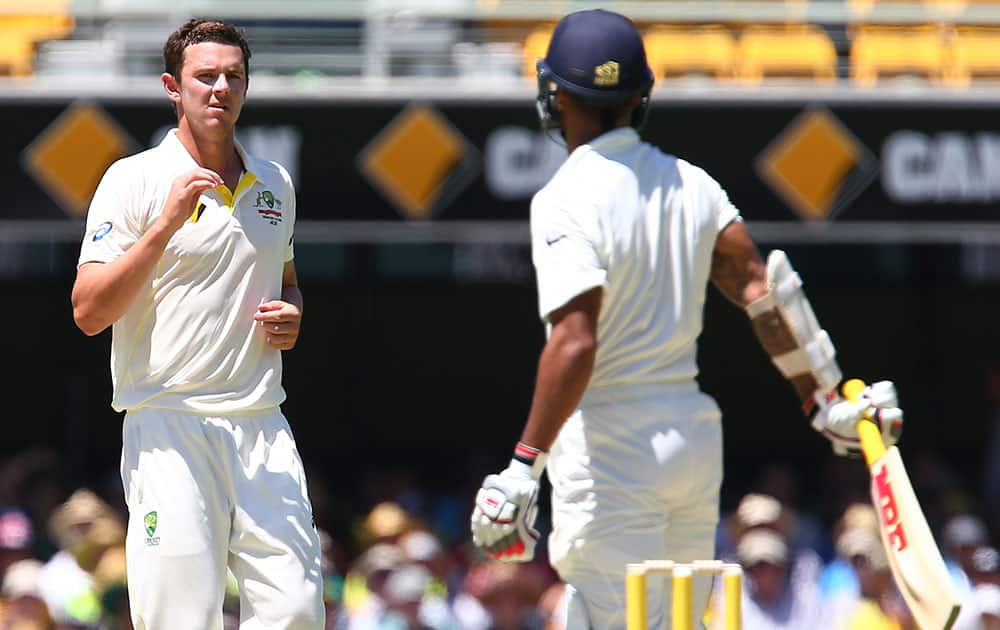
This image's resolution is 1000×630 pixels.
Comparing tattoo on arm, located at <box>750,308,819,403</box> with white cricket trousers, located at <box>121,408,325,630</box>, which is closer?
white cricket trousers, located at <box>121,408,325,630</box>

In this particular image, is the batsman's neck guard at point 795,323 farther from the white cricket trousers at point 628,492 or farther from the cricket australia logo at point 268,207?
the cricket australia logo at point 268,207

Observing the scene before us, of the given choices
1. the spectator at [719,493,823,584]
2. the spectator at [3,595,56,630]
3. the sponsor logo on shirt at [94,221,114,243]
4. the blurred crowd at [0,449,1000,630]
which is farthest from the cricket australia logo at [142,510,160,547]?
the spectator at [719,493,823,584]

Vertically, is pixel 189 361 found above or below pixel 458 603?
above

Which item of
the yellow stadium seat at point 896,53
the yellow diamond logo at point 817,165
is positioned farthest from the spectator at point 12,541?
the yellow stadium seat at point 896,53

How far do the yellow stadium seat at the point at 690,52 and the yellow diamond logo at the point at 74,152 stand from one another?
3138 mm

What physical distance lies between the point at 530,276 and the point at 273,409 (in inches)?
406

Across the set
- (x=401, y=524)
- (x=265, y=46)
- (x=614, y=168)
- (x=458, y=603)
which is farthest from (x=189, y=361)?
(x=265, y=46)

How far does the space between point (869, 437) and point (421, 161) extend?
515 cm

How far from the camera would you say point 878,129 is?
9.13 meters

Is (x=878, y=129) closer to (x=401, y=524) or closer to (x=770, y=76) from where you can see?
(x=770, y=76)

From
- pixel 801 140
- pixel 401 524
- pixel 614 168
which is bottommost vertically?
pixel 401 524

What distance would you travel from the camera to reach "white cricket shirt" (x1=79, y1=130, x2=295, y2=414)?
3781 millimetres

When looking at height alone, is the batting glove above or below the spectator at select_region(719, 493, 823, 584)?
above

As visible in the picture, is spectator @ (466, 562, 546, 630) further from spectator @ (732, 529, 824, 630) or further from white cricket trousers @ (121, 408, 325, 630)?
white cricket trousers @ (121, 408, 325, 630)
